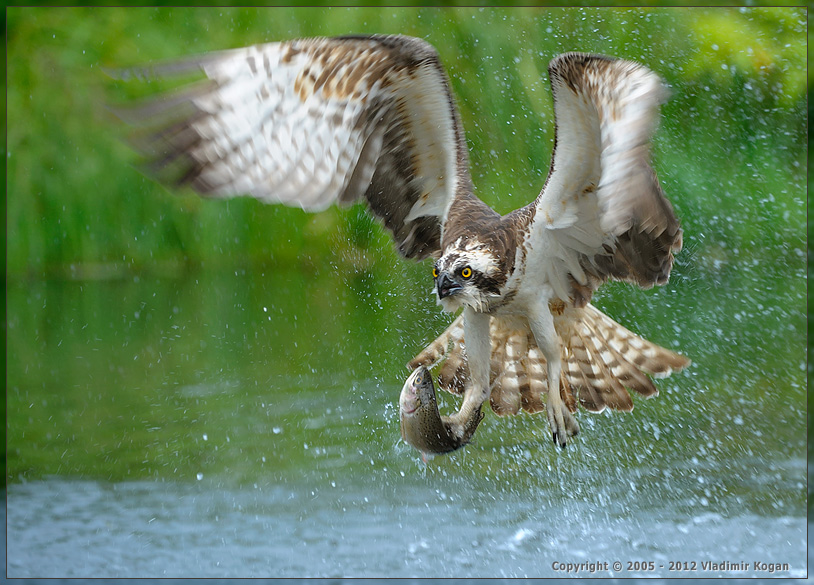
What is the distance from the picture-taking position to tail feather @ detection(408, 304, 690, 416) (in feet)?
14.9

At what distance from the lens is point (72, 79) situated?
425 inches

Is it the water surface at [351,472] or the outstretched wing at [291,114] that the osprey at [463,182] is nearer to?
the outstretched wing at [291,114]

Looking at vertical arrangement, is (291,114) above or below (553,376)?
above

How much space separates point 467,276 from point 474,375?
2.12 feet

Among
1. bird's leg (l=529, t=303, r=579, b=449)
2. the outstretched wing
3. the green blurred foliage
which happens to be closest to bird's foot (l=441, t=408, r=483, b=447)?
bird's leg (l=529, t=303, r=579, b=449)

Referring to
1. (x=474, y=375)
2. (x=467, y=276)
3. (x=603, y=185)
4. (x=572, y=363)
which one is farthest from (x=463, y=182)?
(x=603, y=185)

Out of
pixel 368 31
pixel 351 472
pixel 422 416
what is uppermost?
pixel 422 416

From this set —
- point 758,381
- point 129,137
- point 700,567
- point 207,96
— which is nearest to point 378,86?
point 207,96

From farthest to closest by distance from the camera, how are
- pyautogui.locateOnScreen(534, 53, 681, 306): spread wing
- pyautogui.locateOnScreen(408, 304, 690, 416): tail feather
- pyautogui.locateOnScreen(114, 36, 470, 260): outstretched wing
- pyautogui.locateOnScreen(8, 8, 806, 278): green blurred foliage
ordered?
1. pyautogui.locateOnScreen(8, 8, 806, 278): green blurred foliage
2. pyautogui.locateOnScreen(408, 304, 690, 416): tail feather
3. pyautogui.locateOnScreen(114, 36, 470, 260): outstretched wing
4. pyautogui.locateOnScreen(534, 53, 681, 306): spread wing

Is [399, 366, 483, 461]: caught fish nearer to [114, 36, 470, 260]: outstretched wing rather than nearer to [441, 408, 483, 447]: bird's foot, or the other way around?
[441, 408, 483, 447]: bird's foot

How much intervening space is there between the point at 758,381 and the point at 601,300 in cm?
245

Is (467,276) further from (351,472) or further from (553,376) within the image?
(351,472)

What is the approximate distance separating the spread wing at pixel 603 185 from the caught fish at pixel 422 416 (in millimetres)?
878

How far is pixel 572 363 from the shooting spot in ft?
15.2
